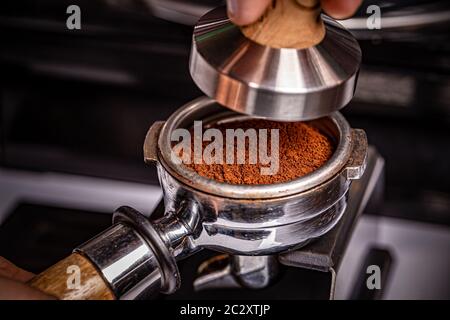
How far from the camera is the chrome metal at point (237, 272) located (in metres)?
0.75

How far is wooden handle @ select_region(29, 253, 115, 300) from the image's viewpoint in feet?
1.95

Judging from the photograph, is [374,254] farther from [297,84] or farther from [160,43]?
[297,84]

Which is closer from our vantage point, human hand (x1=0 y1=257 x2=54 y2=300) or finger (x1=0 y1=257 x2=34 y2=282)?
human hand (x1=0 y1=257 x2=54 y2=300)

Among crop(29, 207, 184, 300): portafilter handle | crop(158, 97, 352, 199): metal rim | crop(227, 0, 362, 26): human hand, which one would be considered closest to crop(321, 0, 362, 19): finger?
crop(227, 0, 362, 26): human hand

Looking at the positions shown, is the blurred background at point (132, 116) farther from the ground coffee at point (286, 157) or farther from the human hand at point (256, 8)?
the human hand at point (256, 8)

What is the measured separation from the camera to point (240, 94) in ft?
1.83

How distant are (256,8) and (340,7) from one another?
7cm

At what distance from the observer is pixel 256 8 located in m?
0.53

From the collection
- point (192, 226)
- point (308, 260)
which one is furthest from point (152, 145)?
point (308, 260)

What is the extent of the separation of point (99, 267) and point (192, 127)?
19 centimetres

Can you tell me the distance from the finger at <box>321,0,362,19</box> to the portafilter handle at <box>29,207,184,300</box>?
0.25 meters

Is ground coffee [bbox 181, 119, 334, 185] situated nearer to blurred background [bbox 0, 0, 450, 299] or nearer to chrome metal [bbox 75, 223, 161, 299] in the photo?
chrome metal [bbox 75, 223, 161, 299]

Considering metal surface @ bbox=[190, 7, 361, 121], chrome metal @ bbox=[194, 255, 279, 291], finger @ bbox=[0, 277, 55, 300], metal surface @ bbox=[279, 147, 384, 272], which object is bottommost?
chrome metal @ bbox=[194, 255, 279, 291]
